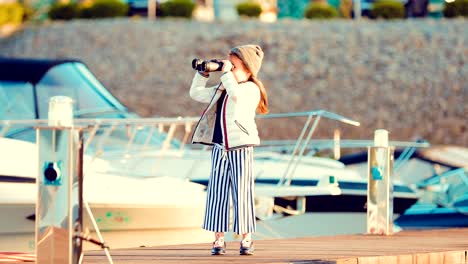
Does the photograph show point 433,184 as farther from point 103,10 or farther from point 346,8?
point 346,8

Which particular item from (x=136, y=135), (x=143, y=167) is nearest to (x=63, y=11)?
(x=136, y=135)

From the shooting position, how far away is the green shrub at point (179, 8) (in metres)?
44.0

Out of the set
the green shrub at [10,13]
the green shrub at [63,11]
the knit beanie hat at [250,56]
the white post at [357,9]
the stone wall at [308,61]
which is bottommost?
the knit beanie hat at [250,56]

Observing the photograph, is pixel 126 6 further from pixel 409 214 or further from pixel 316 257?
pixel 316 257

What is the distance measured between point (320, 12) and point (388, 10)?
2.06 m

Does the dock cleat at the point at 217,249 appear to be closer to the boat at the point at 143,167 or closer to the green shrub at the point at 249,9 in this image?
the boat at the point at 143,167

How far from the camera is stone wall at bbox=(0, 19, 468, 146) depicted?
1559 inches

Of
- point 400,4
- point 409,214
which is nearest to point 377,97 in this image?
point 400,4

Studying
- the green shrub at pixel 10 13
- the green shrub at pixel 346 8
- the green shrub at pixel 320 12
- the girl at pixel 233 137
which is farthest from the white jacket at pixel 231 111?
the green shrub at pixel 346 8

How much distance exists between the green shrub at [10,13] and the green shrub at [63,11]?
113 centimetres

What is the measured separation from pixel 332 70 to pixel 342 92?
2.80ft

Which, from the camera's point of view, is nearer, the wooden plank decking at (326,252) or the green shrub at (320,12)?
the wooden plank decking at (326,252)

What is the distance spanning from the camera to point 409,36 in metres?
41.8

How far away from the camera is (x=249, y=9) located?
44.4 meters
